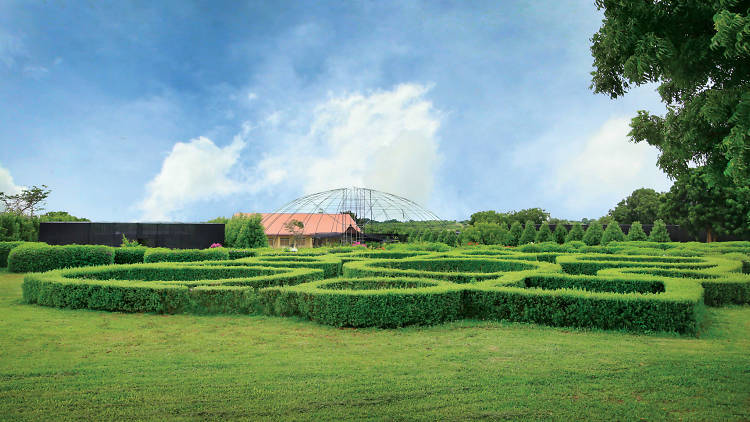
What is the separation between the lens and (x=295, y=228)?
1524 inches

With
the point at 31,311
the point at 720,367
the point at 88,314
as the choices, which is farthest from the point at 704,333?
the point at 31,311

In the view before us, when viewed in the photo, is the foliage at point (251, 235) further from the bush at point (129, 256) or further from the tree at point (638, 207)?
the tree at point (638, 207)

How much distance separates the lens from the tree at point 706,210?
133 ft

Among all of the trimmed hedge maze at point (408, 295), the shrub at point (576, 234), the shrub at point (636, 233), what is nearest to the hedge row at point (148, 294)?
the trimmed hedge maze at point (408, 295)

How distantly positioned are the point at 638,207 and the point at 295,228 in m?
49.6

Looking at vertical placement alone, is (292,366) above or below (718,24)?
below

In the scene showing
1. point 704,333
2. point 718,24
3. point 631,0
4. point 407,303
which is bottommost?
point 704,333

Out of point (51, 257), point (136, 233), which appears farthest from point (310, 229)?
point (51, 257)

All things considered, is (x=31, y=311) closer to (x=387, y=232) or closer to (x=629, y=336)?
(x=629, y=336)

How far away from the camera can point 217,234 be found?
31.5 meters

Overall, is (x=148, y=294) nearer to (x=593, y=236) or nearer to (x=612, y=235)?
(x=593, y=236)

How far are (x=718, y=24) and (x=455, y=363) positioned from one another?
4.58 m

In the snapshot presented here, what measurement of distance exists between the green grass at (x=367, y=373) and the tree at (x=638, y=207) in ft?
198

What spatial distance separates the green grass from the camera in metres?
4.58
